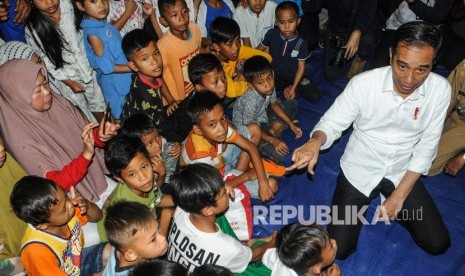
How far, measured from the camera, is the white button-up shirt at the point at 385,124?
8.01ft

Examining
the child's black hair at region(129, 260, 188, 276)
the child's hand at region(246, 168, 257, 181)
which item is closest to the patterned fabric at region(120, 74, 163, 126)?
the child's hand at region(246, 168, 257, 181)

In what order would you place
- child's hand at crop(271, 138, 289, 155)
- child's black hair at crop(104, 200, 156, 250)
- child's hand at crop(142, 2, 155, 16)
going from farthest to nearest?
child's hand at crop(142, 2, 155, 16), child's hand at crop(271, 138, 289, 155), child's black hair at crop(104, 200, 156, 250)

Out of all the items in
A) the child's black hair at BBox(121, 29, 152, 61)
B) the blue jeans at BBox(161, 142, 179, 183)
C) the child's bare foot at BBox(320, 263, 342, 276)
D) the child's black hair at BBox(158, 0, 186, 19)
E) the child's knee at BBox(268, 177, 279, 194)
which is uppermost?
the child's black hair at BBox(158, 0, 186, 19)

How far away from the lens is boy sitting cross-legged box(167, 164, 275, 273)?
2025 mm

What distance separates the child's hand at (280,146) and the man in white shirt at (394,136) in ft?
2.32

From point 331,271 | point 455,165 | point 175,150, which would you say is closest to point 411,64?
point 331,271

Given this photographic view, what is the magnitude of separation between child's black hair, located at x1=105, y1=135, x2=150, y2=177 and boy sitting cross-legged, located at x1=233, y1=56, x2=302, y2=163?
47.7 inches

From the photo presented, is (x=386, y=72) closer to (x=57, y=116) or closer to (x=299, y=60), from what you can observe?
(x=299, y=60)

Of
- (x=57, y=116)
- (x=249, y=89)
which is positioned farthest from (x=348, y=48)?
(x=57, y=116)

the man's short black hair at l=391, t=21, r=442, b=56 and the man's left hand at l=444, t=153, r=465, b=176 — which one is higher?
the man's short black hair at l=391, t=21, r=442, b=56

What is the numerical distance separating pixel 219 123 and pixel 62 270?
1291mm

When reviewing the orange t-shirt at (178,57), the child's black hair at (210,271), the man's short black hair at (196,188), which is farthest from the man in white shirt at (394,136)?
the orange t-shirt at (178,57)

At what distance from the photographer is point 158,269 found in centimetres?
164

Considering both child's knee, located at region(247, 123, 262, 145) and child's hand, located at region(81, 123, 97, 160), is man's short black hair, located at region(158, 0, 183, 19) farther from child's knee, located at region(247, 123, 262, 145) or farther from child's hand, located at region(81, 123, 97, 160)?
child's hand, located at region(81, 123, 97, 160)
